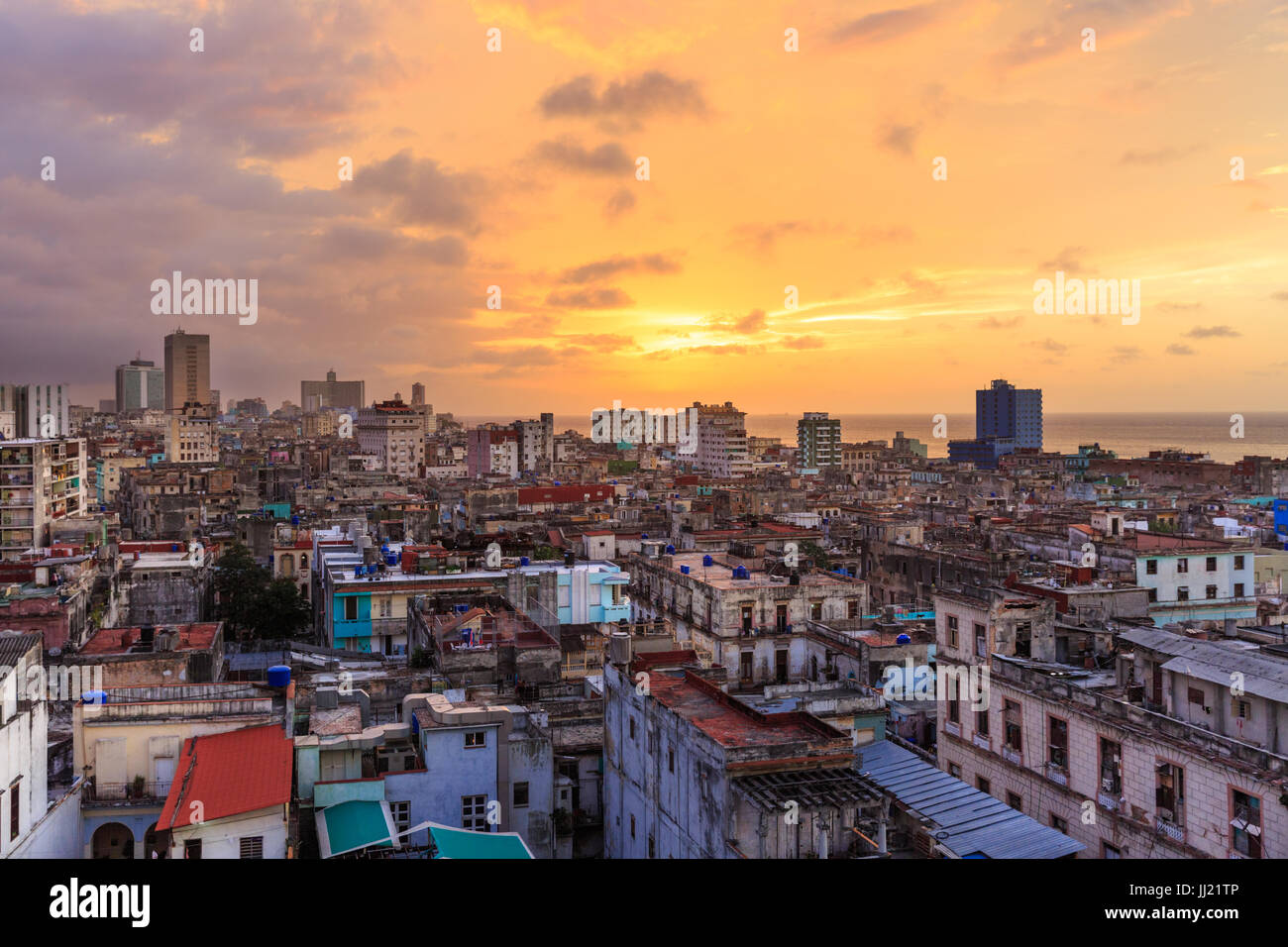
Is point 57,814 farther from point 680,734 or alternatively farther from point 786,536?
point 786,536

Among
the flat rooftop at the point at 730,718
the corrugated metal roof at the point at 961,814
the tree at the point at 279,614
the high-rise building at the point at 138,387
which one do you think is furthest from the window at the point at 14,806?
the high-rise building at the point at 138,387

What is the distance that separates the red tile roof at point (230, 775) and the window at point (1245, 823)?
33.5 feet

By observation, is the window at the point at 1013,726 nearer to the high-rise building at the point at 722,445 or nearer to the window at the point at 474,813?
the window at the point at 474,813

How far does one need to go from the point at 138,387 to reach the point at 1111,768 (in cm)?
21200

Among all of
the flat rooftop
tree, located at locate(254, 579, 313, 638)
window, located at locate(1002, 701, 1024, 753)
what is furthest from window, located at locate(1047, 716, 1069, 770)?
tree, located at locate(254, 579, 313, 638)

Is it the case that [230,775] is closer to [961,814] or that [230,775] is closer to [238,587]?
[961,814]

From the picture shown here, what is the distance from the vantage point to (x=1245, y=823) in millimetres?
10773

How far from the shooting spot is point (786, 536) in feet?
134

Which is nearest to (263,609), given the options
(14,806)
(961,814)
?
(14,806)

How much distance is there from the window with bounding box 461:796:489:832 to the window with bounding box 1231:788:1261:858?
881cm

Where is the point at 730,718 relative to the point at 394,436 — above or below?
below

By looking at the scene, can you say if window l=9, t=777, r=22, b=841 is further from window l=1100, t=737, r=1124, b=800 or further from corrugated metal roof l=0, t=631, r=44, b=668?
window l=1100, t=737, r=1124, b=800

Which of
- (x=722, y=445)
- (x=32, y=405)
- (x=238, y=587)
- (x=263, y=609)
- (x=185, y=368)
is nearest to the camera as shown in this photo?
(x=263, y=609)
